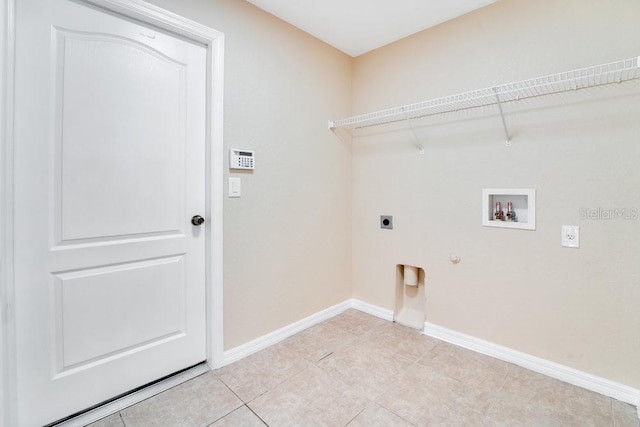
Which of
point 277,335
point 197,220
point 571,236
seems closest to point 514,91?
point 571,236

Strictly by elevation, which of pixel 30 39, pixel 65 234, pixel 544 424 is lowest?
pixel 544 424

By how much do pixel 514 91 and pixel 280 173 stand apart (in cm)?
151

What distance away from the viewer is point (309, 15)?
2064 millimetres

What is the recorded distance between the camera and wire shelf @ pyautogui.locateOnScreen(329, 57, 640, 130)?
1.51 meters

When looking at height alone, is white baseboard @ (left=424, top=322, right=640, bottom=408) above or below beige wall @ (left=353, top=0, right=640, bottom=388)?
below

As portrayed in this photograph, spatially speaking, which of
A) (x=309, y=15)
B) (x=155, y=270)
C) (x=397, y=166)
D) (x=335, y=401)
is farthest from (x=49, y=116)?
(x=397, y=166)

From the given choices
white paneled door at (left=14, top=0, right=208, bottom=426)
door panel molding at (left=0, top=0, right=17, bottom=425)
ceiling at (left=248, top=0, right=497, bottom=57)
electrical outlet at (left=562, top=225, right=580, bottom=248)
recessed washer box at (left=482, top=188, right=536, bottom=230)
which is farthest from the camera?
ceiling at (left=248, top=0, right=497, bottom=57)

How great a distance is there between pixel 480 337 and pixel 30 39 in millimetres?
2884

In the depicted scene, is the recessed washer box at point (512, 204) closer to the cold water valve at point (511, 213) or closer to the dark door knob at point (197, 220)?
the cold water valve at point (511, 213)

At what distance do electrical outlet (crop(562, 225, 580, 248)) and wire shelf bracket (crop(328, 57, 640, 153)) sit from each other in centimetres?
59

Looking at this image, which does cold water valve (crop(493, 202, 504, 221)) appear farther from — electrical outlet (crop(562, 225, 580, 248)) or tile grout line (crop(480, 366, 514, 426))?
tile grout line (crop(480, 366, 514, 426))

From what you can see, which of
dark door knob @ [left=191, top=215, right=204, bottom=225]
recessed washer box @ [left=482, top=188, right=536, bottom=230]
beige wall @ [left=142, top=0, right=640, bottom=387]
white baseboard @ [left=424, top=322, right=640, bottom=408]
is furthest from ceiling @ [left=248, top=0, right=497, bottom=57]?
white baseboard @ [left=424, top=322, right=640, bottom=408]

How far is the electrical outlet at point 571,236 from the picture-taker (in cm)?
169

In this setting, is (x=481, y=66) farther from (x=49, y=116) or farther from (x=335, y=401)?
(x=49, y=116)
